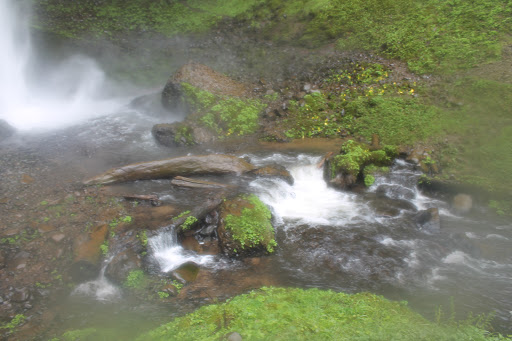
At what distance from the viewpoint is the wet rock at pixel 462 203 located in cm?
815

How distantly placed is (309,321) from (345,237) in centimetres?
338

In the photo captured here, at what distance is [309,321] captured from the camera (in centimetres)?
414

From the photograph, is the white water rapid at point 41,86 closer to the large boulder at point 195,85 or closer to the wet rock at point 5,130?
the wet rock at point 5,130

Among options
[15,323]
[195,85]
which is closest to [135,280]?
[15,323]

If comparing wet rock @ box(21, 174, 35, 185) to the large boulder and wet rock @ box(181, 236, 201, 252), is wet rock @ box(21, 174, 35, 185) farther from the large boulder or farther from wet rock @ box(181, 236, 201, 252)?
the large boulder

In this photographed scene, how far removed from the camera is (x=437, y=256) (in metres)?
6.59

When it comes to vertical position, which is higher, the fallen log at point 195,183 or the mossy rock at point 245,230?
the fallen log at point 195,183

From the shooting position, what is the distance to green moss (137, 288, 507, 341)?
150 inches

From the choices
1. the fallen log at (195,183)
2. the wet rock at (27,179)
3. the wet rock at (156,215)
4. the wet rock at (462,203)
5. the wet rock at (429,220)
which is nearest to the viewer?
the wet rock at (156,215)

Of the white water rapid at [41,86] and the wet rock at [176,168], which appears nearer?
the wet rock at [176,168]

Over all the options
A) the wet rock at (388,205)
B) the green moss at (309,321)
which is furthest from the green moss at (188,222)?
the wet rock at (388,205)

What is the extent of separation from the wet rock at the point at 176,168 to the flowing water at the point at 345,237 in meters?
0.42

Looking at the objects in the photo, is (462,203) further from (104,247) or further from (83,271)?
(83,271)

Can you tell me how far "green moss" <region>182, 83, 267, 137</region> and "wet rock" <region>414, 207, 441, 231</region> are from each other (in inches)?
277
